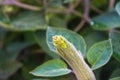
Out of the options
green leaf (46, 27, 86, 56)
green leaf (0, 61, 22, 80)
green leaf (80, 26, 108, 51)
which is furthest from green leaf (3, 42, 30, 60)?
green leaf (46, 27, 86, 56)

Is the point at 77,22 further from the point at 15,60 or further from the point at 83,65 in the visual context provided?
the point at 83,65

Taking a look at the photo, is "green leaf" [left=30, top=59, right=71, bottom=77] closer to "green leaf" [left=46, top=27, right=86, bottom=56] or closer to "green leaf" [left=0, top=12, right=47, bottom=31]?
"green leaf" [left=46, top=27, right=86, bottom=56]

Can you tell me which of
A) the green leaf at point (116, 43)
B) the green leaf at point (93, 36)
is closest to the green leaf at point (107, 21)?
the green leaf at point (93, 36)

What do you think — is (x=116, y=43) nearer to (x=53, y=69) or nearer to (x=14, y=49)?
(x=53, y=69)

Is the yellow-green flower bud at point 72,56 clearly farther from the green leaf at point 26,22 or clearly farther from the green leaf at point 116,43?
the green leaf at point 26,22

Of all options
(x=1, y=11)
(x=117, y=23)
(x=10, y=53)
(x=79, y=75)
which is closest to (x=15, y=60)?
(x=10, y=53)

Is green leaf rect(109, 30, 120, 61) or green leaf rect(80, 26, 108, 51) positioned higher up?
green leaf rect(109, 30, 120, 61)
